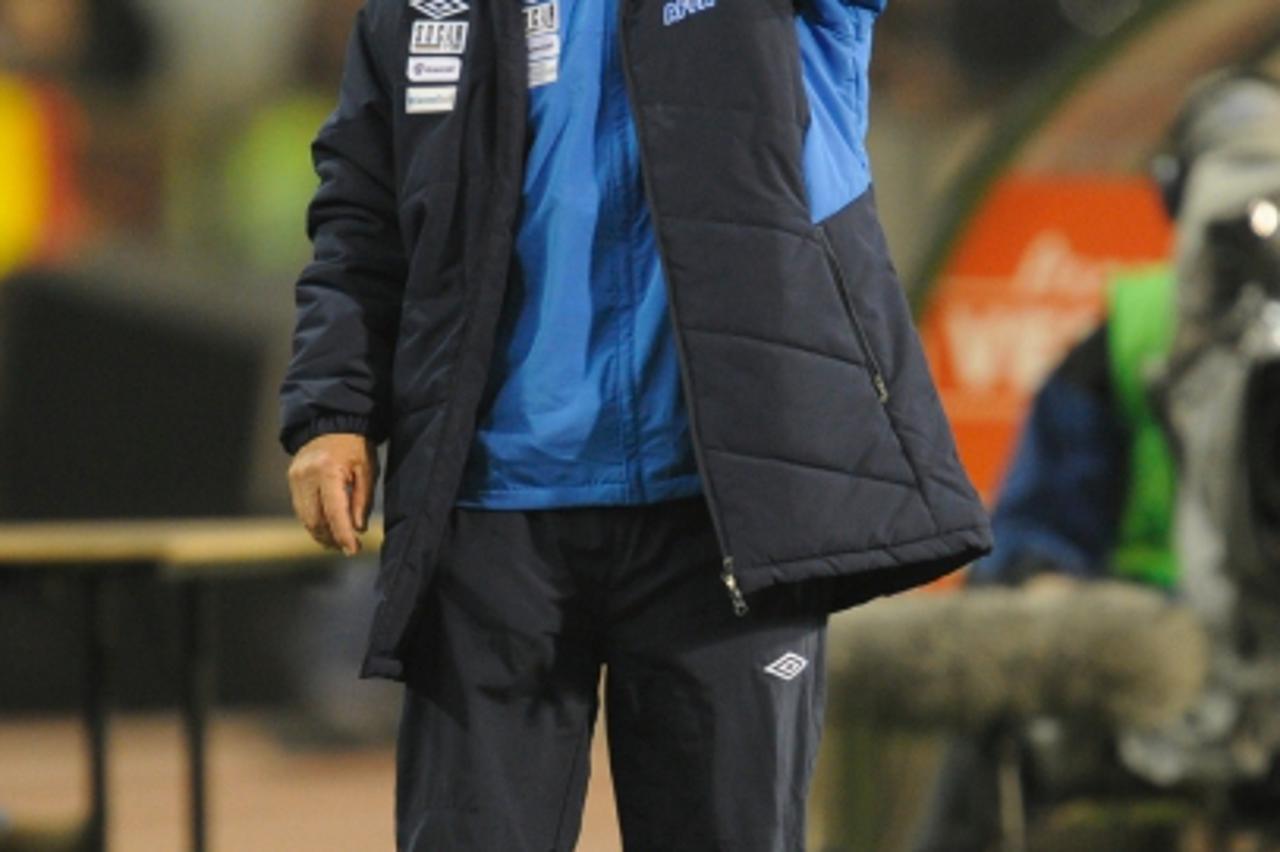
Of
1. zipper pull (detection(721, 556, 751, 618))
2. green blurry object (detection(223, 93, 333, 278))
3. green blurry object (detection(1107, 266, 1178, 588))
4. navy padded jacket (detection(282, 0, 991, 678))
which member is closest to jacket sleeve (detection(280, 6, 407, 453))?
navy padded jacket (detection(282, 0, 991, 678))

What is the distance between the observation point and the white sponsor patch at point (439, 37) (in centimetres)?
208

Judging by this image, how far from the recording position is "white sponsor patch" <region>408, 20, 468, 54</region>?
2.08 m

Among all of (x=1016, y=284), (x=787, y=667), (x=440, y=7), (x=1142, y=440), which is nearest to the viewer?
(x=787, y=667)

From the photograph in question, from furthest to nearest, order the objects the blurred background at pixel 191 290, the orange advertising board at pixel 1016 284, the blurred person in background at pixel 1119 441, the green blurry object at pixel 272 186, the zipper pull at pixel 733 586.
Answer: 1. the green blurry object at pixel 272 186
2. the blurred background at pixel 191 290
3. the orange advertising board at pixel 1016 284
4. the blurred person in background at pixel 1119 441
5. the zipper pull at pixel 733 586

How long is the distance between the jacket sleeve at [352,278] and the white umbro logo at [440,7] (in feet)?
0.26

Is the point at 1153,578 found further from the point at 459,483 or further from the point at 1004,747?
the point at 459,483

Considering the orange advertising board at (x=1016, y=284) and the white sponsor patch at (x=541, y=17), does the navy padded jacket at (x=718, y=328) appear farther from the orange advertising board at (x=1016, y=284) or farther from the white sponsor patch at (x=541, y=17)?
the orange advertising board at (x=1016, y=284)

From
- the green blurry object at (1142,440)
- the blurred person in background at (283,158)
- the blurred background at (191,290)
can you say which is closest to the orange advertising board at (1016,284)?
the green blurry object at (1142,440)

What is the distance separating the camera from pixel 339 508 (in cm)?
206

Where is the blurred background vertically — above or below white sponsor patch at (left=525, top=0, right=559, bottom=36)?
below

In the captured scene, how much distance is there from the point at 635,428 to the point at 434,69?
383 millimetres

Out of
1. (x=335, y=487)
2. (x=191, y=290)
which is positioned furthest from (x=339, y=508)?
(x=191, y=290)

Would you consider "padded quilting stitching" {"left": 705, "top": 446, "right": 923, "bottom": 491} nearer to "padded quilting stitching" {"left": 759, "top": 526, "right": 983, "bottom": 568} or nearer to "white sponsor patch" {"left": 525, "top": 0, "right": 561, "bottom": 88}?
"padded quilting stitching" {"left": 759, "top": 526, "right": 983, "bottom": 568}

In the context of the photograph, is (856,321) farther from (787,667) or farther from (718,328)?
(787,667)
